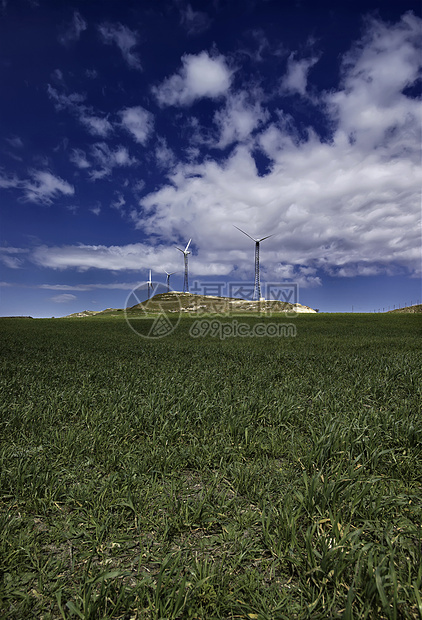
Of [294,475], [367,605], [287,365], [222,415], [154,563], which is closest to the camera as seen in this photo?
[367,605]

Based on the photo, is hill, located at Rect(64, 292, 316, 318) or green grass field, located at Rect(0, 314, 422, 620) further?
hill, located at Rect(64, 292, 316, 318)

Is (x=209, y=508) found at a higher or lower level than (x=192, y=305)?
lower

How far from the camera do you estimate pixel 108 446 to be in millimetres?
5066

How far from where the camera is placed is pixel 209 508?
353cm

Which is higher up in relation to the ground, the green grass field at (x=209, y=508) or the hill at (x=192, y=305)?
the hill at (x=192, y=305)

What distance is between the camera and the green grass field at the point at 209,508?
245 centimetres

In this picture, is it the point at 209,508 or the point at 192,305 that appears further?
the point at 192,305

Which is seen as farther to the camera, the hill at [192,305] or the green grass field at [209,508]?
the hill at [192,305]

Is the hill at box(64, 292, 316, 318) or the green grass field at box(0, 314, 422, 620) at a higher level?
the hill at box(64, 292, 316, 318)

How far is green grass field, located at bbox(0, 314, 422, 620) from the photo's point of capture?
8.02ft

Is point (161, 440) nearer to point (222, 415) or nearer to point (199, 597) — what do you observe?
point (222, 415)

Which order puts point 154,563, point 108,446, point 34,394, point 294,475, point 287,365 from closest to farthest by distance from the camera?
point 154,563
point 294,475
point 108,446
point 34,394
point 287,365

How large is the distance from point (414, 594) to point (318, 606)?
2.49 feet

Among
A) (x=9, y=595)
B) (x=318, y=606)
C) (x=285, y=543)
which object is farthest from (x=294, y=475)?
(x=9, y=595)
